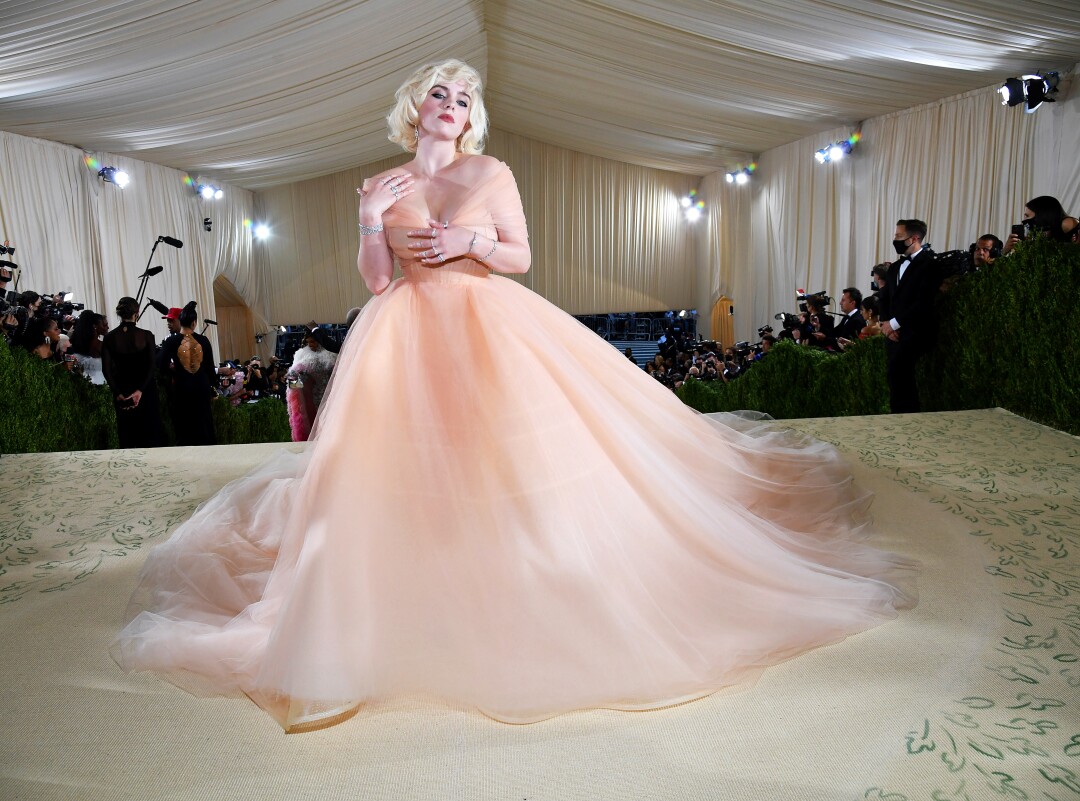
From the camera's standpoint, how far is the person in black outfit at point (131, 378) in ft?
17.4

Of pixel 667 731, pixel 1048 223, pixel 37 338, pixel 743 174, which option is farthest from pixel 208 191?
pixel 667 731

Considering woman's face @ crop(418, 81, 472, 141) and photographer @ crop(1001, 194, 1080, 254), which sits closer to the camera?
woman's face @ crop(418, 81, 472, 141)

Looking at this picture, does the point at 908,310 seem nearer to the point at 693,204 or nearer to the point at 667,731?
the point at 667,731

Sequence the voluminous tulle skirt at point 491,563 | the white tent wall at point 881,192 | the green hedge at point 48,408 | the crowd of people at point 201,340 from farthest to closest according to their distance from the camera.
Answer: the white tent wall at point 881,192 < the crowd of people at point 201,340 < the green hedge at point 48,408 < the voluminous tulle skirt at point 491,563

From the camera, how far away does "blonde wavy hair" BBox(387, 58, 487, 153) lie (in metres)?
2.12

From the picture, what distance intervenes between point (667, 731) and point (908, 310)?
3.68m

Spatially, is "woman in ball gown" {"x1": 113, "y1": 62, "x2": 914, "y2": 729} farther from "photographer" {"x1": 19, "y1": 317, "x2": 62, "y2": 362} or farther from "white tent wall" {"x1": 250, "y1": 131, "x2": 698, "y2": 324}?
"white tent wall" {"x1": 250, "y1": 131, "x2": 698, "y2": 324}

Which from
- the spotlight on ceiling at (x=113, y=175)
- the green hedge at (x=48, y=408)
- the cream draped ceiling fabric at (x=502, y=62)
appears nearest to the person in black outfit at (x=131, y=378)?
the green hedge at (x=48, y=408)

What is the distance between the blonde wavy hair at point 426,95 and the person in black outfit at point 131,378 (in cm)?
380

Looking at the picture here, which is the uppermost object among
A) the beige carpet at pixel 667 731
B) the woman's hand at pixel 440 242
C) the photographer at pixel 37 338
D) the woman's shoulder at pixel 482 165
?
the woman's shoulder at pixel 482 165

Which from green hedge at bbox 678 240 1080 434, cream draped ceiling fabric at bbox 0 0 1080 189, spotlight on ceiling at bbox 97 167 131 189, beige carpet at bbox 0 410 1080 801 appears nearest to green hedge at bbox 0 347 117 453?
beige carpet at bbox 0 410 1080 801

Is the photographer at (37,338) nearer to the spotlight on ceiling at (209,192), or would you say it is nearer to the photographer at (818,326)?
the photographer at (818,326)

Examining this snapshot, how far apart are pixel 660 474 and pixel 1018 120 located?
26.5ft

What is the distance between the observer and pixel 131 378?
5359 mm
